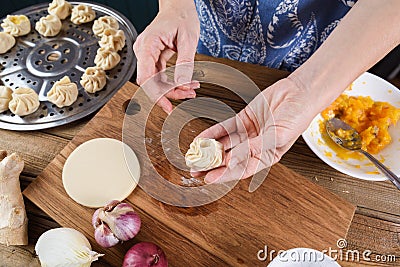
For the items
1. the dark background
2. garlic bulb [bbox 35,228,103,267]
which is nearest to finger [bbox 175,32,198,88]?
garlic bulb [bbox 35,228,103,267]

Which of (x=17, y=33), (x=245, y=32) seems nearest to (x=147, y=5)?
(x=17, y=33)

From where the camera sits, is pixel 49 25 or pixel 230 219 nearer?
pixel 230 219

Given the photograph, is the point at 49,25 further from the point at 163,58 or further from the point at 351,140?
the point at 351,140

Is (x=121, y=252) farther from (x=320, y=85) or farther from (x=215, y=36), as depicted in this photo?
(x=215, y=36)

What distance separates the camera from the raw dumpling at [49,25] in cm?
138

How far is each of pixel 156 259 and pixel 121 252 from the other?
12 cm

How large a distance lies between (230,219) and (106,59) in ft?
2.20

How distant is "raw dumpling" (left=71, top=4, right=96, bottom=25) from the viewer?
1.43 metres

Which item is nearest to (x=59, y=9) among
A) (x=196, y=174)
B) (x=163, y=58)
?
(x=163, y=58)

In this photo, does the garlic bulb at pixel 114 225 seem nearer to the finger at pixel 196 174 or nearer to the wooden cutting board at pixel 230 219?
the wooden cutting board at pixel 230 219

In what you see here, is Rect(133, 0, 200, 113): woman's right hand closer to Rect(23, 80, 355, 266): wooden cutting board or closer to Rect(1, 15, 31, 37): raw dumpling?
Rect(23, 80, 355, 266): wooden cutting board

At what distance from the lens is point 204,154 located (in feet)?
3.24

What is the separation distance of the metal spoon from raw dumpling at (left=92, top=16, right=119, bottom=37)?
31.9 inches

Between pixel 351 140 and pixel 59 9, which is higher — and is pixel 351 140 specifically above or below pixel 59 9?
above
